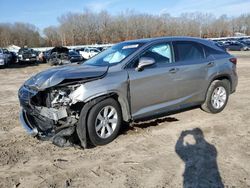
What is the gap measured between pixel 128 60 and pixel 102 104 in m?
0.95

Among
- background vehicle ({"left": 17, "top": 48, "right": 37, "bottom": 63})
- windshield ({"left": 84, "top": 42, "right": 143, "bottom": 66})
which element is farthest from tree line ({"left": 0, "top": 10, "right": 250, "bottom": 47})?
windshield ({"left": 84, "top": 42, "right": 143, "bottom": 66})

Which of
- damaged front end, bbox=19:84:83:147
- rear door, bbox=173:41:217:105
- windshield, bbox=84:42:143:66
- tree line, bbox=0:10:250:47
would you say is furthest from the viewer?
tree line, bbox=0:10:250:47

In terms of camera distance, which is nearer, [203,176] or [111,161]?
[203,176]

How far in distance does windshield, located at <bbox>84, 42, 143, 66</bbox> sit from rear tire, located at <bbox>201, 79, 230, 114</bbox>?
2.08 m

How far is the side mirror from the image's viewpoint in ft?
15.6

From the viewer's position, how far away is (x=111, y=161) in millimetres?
4035

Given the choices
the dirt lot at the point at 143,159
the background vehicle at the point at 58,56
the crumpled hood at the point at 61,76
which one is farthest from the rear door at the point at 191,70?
the background vehicle at the point at 58,56

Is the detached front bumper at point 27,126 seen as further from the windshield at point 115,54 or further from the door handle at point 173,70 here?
the door handle at point 173,70

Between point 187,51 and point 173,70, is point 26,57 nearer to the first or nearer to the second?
point 187,51

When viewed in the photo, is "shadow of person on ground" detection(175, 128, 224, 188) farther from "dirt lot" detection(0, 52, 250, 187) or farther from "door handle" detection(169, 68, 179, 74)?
"door handle" detection(169, 68, 179, 74)

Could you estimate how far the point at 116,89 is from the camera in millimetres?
4535

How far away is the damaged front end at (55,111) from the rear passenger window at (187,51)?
7.42ft

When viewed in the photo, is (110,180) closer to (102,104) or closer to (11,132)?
(102,104)

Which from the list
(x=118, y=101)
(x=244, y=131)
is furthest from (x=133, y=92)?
(x=244, y=131)
